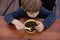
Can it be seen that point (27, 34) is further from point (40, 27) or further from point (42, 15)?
point (42, 15)

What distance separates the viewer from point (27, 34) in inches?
41.9

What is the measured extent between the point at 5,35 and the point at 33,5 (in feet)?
0.92

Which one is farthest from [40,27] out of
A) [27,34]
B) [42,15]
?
[42,15]

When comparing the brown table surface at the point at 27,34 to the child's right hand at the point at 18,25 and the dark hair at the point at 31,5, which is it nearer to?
the child's right hand at the point at 18,25

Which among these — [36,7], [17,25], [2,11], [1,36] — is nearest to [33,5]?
[36,7]

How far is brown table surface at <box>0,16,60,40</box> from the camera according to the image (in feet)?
3.40

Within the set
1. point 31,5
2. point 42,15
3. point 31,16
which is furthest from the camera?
point 42,15

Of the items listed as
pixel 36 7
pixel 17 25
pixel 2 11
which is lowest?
pixel 2 11

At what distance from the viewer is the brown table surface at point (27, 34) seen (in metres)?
1.04

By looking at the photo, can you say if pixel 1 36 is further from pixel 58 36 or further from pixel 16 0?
pixel 16 0

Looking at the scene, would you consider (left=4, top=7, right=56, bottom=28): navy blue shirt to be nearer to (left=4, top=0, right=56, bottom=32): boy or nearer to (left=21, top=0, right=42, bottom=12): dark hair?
(left=4, top=0, right=56, bottom=32): boy

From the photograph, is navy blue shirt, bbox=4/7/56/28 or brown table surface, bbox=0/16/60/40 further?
navy blue shirt, bbox=4/7/56/28

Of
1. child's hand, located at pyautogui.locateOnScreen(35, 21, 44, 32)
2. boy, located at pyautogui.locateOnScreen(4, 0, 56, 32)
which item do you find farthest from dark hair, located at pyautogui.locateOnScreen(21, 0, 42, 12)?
child's hand, located at pyautogui.locateOnScreen(35, 21, 44, 32)

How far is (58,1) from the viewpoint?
258 centimetres
